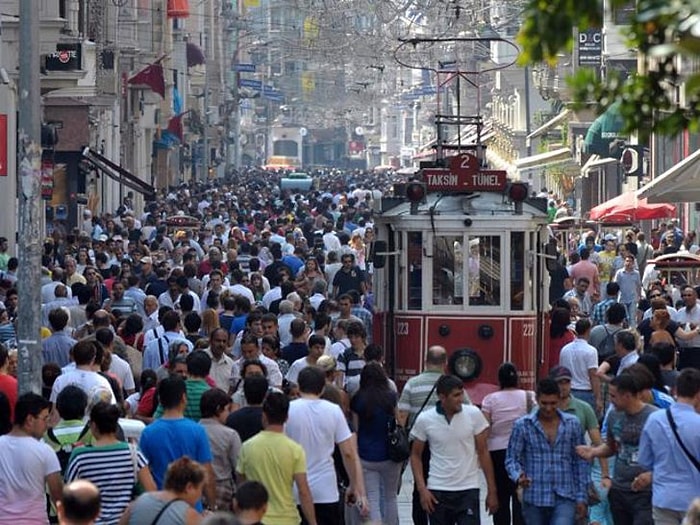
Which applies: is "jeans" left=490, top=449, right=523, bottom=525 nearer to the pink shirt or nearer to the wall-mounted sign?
the pink shirt

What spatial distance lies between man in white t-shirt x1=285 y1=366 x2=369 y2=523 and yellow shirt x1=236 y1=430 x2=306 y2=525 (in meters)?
0.73

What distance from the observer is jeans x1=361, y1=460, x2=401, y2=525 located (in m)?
12.5

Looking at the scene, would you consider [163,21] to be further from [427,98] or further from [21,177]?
[427,98]

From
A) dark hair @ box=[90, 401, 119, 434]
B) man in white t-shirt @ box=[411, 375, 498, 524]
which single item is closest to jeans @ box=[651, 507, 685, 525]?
man in white t-shirt @ box=[411, 375, 498, 524]

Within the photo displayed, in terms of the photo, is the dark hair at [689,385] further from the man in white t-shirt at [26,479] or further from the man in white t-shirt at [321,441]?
the man in white t-shirt at [26,479]

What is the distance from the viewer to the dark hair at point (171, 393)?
34.4 ft

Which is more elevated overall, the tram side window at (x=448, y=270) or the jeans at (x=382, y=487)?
the tram side window at (x=448, y=270)

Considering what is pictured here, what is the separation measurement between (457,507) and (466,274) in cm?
614

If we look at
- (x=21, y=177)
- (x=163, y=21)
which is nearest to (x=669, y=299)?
(x=21, y=177)

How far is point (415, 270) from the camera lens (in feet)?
58.9

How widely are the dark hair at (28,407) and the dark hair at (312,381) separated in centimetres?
159

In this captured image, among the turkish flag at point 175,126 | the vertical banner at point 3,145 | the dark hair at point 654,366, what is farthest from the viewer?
the turkish flag at point 175,126

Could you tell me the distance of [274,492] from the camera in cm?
1034

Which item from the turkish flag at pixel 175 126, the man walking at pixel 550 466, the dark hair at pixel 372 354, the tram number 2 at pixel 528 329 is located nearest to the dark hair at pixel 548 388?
the man walking at pixel 550 466
